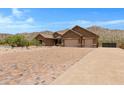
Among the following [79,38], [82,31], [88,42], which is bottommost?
[88,42]

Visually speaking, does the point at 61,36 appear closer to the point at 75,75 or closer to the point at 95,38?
the point at 95,38

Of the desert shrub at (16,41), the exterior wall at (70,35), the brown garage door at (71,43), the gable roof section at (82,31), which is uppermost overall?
the gable roof section at (82,31)

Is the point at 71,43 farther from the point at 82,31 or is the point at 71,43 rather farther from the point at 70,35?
the point at 82,31

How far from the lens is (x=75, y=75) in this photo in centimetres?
744

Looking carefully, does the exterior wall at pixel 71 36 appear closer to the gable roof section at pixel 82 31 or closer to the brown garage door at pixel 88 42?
the brown garage door at pixel 88 42

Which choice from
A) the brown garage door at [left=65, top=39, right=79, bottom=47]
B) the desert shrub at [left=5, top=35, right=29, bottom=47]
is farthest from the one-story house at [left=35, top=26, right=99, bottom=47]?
the desert shrub at [left=5, top=35, right=29, bottom=47]

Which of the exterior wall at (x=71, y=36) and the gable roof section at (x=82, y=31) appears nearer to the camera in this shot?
the exterior wall at (x=71, y=36)

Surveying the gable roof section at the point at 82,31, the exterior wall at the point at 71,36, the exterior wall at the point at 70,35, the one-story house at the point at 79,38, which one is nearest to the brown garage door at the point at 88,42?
the one-story house at the point at 79,38

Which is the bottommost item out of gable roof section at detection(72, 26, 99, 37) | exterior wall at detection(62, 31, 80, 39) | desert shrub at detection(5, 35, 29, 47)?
desert shrub at detection(5, 35, 29, 47)

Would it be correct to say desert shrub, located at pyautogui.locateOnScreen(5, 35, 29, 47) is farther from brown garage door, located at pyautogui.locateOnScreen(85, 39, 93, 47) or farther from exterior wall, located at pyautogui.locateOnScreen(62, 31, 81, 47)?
brown garage door, located at pyautogui.locateOnScreen(85, 39, 93, 47)

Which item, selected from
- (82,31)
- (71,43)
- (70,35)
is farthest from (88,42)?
(70,35)

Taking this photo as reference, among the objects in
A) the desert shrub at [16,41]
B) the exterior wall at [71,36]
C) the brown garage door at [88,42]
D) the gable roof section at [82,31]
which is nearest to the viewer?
the desert shrub at [16,41]
